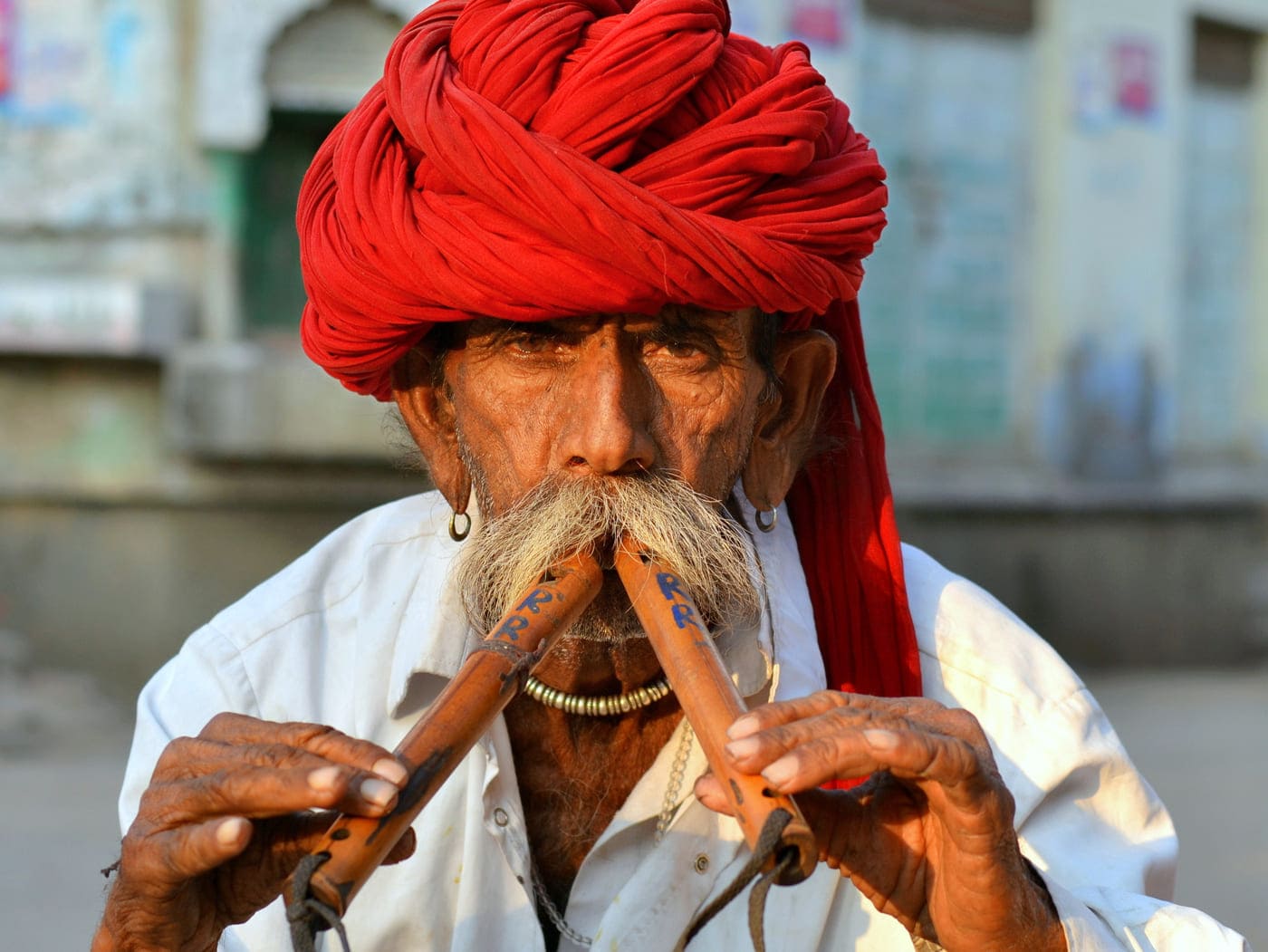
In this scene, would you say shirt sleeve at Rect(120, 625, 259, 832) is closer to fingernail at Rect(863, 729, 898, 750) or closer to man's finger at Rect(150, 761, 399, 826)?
man's finger at Rect(150, 761, 399, 826)

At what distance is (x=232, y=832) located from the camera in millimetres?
1570

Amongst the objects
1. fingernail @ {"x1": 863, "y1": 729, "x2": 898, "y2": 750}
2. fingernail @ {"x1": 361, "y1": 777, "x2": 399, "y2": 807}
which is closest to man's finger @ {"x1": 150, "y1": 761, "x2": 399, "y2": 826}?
fingernail @ {"x1": 361, "y1": 777, "x2": 399, "y2": 807}

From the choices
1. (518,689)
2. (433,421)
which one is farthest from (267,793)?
(433,421)

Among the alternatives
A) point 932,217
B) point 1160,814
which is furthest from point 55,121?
point 1160,814

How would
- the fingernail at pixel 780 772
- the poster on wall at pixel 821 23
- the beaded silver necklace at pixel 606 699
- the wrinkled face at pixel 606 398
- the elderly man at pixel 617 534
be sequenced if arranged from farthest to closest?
1. the poster on wall at pixel 821 23
2. the beaded silver necklace at pixel 606 699
3. the wrinkled face at pixel 606 398
4. the elderly man at pixel 617 534
5. the fingernail at pixel 780 772

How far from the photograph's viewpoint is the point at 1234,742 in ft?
25.0

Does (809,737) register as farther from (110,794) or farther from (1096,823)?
(110,794)

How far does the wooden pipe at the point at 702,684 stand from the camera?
1.49 meters

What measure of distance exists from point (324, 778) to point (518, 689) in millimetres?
279

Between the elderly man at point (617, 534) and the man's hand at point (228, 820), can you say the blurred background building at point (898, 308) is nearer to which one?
the elderly man at point (617, 534)

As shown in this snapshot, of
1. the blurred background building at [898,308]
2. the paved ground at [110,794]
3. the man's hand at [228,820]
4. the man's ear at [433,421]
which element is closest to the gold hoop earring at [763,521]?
the man's ear at [433,421]

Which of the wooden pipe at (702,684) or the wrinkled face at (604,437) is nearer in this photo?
the wooden pipe at (702,684)

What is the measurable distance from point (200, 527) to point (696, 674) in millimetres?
5823

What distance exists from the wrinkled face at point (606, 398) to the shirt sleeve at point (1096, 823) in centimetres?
60
